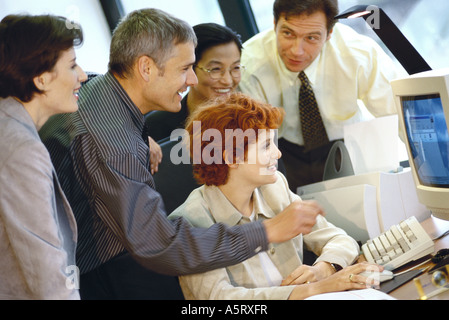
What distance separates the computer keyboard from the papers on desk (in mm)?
252

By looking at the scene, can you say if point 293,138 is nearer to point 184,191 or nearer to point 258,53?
point 258,53

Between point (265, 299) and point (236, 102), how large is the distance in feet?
2.08

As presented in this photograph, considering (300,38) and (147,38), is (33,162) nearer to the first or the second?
(147,38)

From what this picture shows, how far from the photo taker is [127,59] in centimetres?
191

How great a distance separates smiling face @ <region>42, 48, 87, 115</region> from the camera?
157 centimetres

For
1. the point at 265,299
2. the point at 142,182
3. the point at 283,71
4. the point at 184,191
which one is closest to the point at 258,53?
the point at 283,71

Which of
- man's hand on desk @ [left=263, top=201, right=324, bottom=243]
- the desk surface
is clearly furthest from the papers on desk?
man's hand on desk @ [left=263, top=201, right=324, bottom=243]

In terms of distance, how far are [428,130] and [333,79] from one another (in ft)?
3.25

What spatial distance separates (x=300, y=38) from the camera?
2.64 meters

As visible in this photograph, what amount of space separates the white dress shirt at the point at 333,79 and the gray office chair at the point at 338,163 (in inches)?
16.4

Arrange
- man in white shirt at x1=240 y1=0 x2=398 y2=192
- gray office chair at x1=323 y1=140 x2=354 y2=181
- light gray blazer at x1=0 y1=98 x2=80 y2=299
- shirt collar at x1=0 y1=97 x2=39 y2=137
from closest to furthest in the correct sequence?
light gray blazer at x1=0 y1=98 x2=80 y2=299 → shirt collar at x1=0 y1=97 x2=39 y2=137 → gray office chair at x1=323 y1=140 x2=354 y2=181 → man in white shirt at x1=240 y1=0 x2=398 y2=192

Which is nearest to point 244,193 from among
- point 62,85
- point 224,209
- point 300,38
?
point 224,209

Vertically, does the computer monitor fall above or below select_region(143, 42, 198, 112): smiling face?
below

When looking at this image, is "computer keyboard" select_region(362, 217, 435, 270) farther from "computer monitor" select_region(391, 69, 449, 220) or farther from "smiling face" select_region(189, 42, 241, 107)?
"smiling face" select_region(189, 42, 241, 107)
